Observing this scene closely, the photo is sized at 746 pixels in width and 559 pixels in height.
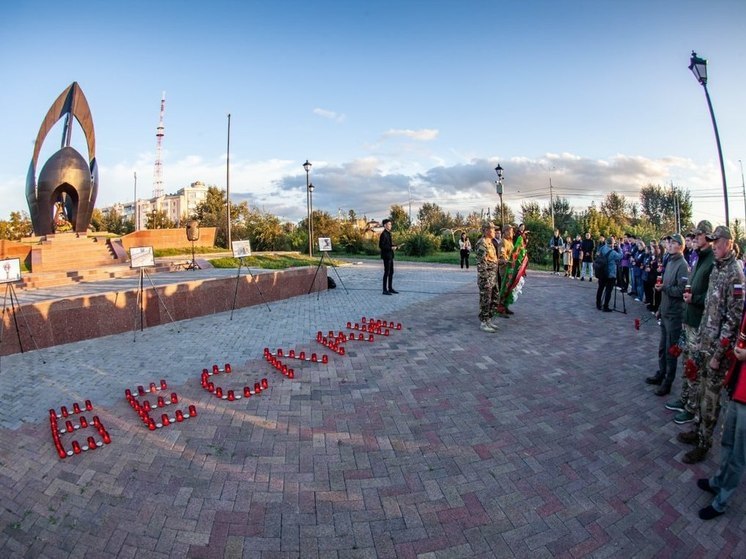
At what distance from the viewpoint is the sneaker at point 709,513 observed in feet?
9.72

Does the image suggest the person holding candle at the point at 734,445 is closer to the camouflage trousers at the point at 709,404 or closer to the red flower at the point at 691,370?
the camouflage trousers at the point at 709,404

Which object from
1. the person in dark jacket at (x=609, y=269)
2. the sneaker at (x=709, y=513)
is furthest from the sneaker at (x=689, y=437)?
the person in dark jacket at (x=609, y=269)

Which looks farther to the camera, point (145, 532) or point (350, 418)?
point (350, 418)

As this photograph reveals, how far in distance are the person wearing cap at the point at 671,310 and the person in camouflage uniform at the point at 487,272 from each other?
10.5 ft

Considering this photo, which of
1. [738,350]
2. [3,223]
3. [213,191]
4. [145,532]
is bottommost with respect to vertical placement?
[145,532]

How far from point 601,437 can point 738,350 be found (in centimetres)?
156

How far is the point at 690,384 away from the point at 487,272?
4124 millimetres

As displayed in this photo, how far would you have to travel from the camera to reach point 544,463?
3650mm

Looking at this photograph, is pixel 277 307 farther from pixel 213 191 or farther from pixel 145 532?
pixel 213 191

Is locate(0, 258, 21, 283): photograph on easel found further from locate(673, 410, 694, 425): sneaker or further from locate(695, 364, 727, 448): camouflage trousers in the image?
locate(673, 410, 694, 425): sneaker

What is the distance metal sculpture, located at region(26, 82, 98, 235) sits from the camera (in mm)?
23531

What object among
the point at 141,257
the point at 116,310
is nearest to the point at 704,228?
the point at 141,257

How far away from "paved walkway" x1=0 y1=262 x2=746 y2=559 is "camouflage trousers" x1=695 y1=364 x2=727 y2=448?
0.26 m

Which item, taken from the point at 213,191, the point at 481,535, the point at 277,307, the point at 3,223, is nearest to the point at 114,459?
the point at 481,535
